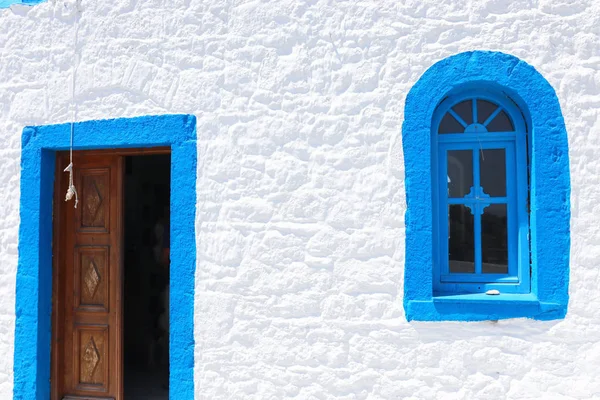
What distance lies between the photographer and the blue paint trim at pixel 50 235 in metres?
3.79

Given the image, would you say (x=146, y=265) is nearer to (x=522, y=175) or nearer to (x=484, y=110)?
(x=484, y=110)

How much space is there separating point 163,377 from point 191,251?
7.86 feet

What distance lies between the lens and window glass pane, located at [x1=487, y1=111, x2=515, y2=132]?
3579 millimetres

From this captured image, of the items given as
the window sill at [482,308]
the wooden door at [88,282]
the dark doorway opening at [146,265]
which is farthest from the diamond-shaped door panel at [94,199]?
the window sill at [482,308]

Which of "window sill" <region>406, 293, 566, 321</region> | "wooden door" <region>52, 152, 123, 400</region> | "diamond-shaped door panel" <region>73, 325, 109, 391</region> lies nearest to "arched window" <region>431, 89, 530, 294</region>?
"window sill" <region>406, 293, 566, 321</region>

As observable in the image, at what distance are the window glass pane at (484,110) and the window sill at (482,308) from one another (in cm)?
117

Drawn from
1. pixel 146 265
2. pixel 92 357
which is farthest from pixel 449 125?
pixel 146 265

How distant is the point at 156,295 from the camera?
21.0 feet

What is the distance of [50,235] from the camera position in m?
4.23

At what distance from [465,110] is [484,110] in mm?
123

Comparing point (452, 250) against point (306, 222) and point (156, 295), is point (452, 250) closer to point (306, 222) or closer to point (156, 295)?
point (306, 222)

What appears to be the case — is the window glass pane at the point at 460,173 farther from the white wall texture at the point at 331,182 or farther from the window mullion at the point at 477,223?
the white wall texture at the point at 331,182

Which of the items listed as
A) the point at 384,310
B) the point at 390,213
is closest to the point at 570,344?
the point at 384,310

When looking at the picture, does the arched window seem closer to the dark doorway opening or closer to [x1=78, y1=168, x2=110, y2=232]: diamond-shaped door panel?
[x1=78, y1=168, x2=110, y2=232]: diamond-shaped door panel
